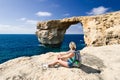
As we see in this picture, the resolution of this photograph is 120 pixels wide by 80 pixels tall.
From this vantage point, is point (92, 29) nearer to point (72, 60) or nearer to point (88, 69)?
point (88, 69)

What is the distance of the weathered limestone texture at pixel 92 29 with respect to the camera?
77.2ft

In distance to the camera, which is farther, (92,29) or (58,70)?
(92,29)

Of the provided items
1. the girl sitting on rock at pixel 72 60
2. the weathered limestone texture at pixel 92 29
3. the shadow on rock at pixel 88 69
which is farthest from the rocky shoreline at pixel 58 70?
the weathered limestone texture at pixel 92 29

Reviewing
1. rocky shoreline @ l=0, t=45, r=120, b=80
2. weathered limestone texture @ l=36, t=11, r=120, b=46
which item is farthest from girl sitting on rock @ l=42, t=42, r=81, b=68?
weathered limestone texture @ l=36, t=11, r=120, b=46

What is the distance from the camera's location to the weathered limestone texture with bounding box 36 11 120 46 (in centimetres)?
2354

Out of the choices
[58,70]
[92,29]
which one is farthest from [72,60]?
[92,29]

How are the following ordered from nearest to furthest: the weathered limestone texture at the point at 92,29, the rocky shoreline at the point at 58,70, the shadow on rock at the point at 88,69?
the rocky shoreline at the point at 58,70
the shadow on rock at the point at 88,69
the weathered limestone texture at the point at 92,29

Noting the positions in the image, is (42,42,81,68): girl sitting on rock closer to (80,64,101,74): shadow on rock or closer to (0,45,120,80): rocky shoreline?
(0,45,120,80): rocky shoreline

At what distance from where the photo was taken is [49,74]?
27.6ft

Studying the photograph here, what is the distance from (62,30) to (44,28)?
19.7 ft

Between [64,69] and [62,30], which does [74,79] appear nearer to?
[64,69]

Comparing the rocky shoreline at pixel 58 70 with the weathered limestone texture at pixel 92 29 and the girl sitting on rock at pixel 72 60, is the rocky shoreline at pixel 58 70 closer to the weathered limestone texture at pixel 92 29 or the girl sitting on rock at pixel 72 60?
the girl sitting on rock at pixel 72 60

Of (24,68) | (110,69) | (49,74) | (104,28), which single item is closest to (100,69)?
(110,69)

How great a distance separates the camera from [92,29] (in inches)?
1219
